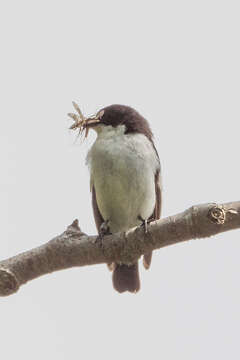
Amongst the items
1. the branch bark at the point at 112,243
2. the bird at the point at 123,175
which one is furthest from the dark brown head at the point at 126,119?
the branch bark at the point at 112,243

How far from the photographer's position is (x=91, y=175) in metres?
5.40

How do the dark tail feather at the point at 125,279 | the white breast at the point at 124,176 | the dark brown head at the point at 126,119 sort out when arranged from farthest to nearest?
the dark brown head at the point at 126,119, the dark tail feather at the point at 125,279, the white breast at the point at 124,176

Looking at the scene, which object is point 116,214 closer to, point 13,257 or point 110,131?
point 110,131

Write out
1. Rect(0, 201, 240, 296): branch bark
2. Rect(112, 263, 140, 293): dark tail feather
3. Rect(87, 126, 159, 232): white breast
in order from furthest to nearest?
Rect(112, 263, 140, 293): dark tail feather < Rect(87, 126, 159, 232): white breast < Rect(0, 201, 240, 296): branch bark

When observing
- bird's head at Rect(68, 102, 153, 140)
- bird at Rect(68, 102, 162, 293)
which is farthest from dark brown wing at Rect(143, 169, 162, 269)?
bird's head at Rect(68, 102, 153, 140)

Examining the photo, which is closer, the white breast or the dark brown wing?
the white breast

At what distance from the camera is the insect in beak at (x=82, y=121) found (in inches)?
212

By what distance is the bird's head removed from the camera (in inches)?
217

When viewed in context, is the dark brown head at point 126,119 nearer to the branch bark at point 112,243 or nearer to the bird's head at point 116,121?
the bird's head at point 116,121

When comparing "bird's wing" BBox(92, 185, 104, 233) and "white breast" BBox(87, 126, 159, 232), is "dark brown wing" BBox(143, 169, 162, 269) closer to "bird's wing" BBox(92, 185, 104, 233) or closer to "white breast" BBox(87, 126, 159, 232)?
"white breast" BBox(87, 126, 159, 232)

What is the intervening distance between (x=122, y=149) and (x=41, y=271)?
1916 millimetres

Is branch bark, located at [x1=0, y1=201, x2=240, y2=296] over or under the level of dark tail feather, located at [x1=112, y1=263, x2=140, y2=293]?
under

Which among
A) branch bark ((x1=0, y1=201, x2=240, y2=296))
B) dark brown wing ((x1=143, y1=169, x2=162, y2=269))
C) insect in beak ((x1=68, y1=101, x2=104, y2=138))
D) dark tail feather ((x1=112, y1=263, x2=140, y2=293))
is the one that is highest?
insect in beak ((x1=68, y1=101, x2=104, y2=138))

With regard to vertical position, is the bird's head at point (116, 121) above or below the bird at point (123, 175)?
above
